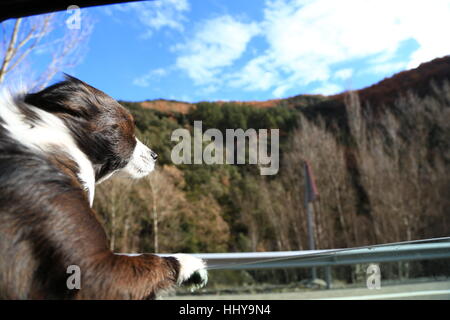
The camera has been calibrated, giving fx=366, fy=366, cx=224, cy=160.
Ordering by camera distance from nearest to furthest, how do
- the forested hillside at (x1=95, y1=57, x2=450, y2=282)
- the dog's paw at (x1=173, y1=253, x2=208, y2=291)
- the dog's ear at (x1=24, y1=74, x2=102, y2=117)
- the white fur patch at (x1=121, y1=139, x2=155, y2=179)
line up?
the dog's paw at (x1=173, y1=253, x2=208, y2=291), the dog's ear at (x1=24, y1=74, x2=102, y2=117), the white fur patch at (x1=121, y1=139, x2=155, y2=179), the forested hillside at (x1=95, y1=57, x2=450, y2=282)

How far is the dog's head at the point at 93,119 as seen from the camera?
77 centimetres

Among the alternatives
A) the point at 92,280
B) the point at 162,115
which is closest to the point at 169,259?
the point at 92,280

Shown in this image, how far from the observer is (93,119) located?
2.59 ft

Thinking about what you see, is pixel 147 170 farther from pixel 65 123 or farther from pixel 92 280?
pixel 92 280

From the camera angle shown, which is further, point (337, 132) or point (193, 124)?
point (337, 132)

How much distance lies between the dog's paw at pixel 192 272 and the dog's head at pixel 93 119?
1.00 feet

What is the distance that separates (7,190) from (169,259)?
0.95 feet

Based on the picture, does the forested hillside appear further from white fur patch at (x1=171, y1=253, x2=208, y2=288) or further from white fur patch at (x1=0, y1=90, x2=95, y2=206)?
white fur patch at (x1=171, y1=253, x2=208, y2=288)
